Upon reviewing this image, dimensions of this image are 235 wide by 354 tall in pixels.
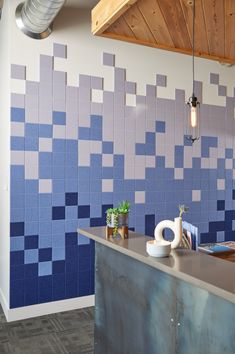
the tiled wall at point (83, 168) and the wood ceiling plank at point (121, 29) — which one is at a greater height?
the wood ceiling plank at point (121, 29)

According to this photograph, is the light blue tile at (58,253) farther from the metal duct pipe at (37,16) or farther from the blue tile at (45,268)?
the metal duct pipe at (37,16)

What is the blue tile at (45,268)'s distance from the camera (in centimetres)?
339

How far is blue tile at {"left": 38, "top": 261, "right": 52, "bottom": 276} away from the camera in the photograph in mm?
3393

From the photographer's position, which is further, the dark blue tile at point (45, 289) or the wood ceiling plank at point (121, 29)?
the dark blue tile at point (45, 289)

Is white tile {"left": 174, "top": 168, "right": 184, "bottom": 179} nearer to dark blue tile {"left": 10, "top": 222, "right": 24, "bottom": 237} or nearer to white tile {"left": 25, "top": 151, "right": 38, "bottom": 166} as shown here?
white tile {"left": 25, "top": 151, "right": 38, "bottom": 166}

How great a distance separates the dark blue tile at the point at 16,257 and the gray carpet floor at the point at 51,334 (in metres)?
0.55

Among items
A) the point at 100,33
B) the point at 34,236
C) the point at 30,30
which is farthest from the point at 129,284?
the point at 30,30

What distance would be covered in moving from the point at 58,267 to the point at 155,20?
A: 8.00ft

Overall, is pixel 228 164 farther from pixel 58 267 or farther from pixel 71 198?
pixel 58 267

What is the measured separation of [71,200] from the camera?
3.52 m

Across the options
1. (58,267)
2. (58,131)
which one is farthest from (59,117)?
(58,267)

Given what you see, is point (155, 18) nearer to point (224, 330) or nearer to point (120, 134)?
point (120, 134)

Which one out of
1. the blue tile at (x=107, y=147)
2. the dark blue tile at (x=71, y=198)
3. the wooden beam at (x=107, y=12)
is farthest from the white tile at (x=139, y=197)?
the wooden beam at (x=107, y=12)

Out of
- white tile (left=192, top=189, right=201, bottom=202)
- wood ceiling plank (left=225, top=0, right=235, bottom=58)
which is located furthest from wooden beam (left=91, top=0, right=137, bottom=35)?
white tile (left=192, top=189, right=201, bottom=202)
